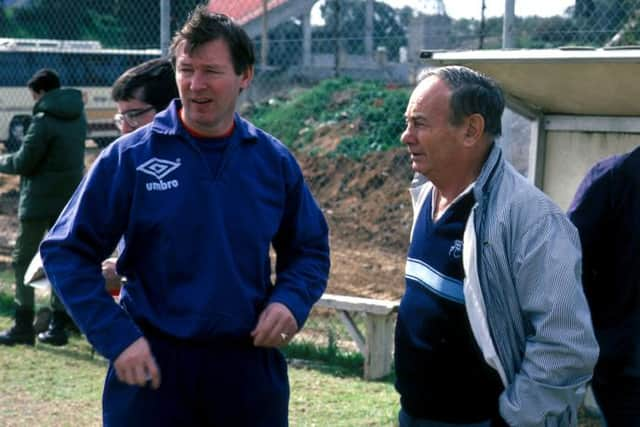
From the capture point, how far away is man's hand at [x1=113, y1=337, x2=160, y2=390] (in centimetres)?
262

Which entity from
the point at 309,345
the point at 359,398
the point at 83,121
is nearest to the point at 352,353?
the point at 309,345

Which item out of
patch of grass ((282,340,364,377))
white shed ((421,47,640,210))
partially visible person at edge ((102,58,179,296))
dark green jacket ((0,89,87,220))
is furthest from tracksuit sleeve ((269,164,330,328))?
dark green jacket ((0,89,87,220))

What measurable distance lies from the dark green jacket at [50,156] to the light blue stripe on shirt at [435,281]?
4.84 meters

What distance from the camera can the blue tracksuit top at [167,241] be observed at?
267 centimetres

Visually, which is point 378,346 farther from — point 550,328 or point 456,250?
point 550,328

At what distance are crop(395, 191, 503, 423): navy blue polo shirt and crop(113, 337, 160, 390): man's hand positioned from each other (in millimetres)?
757

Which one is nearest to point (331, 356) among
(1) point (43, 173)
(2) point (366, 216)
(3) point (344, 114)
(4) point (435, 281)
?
(1) point (43, 173)

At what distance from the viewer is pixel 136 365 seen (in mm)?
2617

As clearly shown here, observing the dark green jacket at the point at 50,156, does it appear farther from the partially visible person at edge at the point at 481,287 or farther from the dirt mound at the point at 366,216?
the partially visible person at edge at the point at 481,287

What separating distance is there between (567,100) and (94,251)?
249 centimetres

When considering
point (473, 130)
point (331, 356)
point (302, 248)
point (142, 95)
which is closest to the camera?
point (473, 130)

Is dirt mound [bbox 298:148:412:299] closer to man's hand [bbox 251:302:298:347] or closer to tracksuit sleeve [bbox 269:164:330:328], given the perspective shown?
tracksuit sleeve [bbox 269:164:330:328]

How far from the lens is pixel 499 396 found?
278 centimetres

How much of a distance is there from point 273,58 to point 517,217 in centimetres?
1572
